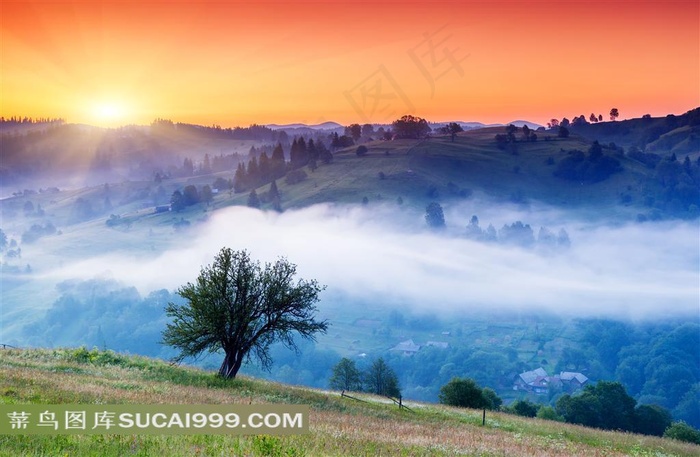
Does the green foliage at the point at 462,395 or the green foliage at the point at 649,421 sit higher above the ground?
the green foliage at the point at 462,395

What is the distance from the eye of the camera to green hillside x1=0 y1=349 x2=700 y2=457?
16516 millimetres

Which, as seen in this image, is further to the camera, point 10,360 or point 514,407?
point 514,407

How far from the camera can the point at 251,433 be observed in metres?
19.3

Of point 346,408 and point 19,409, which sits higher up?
point 19,409

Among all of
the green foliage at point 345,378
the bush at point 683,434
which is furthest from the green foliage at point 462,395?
the green foliage at point 345,378

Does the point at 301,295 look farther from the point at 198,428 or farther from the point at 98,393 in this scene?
the point at 198,428

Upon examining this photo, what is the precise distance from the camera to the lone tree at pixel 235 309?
44.6 m

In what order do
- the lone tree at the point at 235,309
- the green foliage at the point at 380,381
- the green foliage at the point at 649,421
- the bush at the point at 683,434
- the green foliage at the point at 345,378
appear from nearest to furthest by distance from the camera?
the lone tree at the point at 235,309
the bush at the point at 683,434
the green foliage at the point at 649,421
the green foliage at the point at 380,381
the green foliage at the point at 345,378

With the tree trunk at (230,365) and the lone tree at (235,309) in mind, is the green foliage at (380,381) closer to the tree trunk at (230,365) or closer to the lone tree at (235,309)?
the lone tree at (235,309)

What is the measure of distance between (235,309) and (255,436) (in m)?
27.9

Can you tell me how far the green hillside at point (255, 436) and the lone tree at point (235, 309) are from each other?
2318 millimetres

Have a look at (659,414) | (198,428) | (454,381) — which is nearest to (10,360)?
(198,428)

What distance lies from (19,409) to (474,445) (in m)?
16.9

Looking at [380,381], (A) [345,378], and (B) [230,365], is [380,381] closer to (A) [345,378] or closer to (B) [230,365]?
(A) [345,378]
